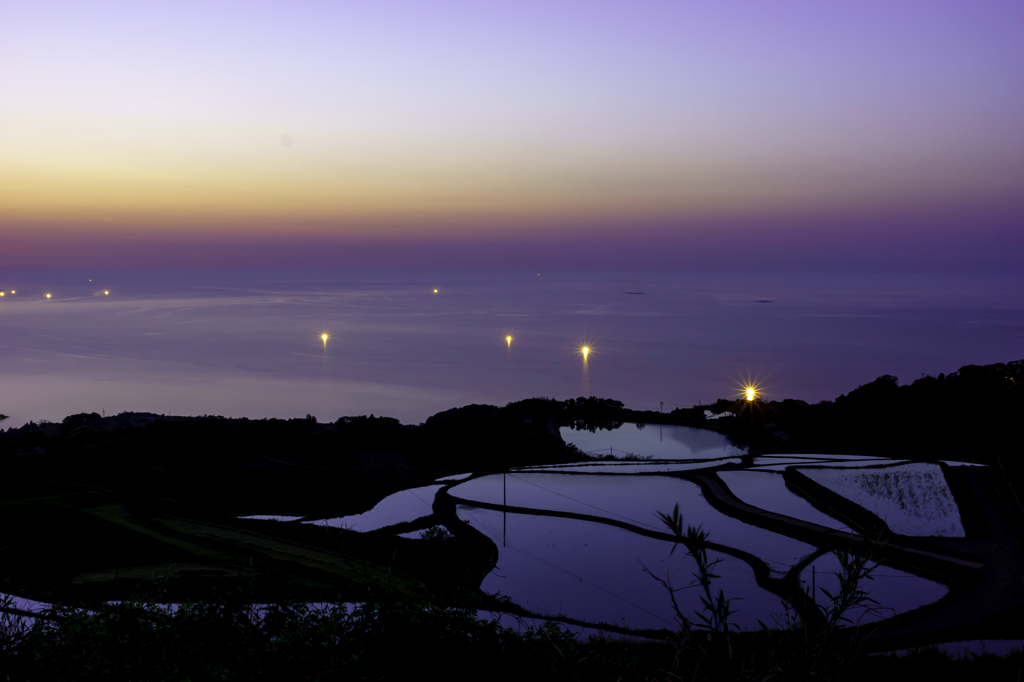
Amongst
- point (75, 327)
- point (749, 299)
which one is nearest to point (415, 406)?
point (75, 327)

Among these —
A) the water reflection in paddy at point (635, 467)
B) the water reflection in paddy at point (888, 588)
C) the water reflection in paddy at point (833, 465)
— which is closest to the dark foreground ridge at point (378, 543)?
the water reflection in paddy at point (888, 588)

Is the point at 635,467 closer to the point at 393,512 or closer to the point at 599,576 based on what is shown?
the point at 393,512

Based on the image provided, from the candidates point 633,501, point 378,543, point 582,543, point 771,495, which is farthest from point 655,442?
point 378,543

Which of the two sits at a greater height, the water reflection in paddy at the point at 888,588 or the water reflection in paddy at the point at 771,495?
the water reflection in paddy at the point at 888,588

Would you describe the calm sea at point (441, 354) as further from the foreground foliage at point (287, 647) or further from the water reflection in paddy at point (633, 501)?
the foreground foliage at point (287, 647)

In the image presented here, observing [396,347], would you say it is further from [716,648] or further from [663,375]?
[716,648]

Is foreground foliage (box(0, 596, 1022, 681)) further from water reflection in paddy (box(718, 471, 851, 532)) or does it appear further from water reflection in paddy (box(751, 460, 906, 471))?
water reflection in paddy (box(751, 460, 906, 471))
